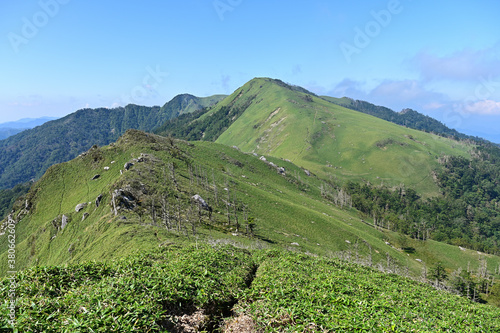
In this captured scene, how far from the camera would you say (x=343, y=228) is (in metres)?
124

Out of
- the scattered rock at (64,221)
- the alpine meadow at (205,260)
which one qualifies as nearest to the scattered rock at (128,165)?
the alpine meadow at (205,260)

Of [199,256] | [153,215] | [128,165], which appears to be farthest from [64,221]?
[199,256]

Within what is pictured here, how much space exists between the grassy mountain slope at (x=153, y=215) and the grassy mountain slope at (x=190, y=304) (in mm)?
32539

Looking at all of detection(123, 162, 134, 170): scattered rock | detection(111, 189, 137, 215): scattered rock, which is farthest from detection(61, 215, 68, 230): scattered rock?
detection(123, 162, 134, 170): scattered rock

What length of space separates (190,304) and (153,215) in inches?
2600

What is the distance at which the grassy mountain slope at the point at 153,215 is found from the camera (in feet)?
238

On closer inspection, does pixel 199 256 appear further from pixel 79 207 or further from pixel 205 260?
pixel 79 207

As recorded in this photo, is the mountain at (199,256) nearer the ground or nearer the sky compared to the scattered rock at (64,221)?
nearer the sky

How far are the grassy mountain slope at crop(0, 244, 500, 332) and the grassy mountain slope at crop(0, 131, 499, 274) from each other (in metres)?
32.5

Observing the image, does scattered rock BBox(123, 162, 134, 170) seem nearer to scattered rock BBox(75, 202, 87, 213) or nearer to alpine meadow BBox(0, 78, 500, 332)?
alpine meadow BBox(0, 78, 500, 332)

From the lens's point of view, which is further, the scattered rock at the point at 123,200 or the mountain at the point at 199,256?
the scattered rock at the point at 123,200

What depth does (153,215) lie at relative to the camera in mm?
75812

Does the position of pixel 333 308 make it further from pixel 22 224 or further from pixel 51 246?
pixel 22 224

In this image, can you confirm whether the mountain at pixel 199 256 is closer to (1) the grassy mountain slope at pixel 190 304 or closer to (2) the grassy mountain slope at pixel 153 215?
(1) the grassy mountain slope at pixel 190 304
